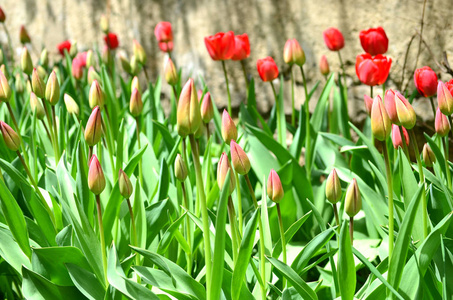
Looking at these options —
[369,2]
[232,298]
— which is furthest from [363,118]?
[232,298]

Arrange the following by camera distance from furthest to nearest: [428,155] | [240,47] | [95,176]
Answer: [240,47]
[428,155]
[95,176]

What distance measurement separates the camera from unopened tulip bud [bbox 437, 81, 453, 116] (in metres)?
1.17

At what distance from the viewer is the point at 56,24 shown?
3467mm

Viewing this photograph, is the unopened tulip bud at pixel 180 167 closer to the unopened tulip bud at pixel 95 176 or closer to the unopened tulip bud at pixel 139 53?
the unopened tulip bud at pixel 95 176

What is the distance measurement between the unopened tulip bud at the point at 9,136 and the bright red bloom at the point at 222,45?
76cm

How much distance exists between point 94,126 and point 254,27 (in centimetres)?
173

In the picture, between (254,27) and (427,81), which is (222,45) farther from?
(254,27)

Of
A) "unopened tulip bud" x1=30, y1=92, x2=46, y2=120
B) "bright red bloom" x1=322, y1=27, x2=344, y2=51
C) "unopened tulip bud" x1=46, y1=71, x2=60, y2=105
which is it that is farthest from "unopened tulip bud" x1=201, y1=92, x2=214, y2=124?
"bright red bloom" x1=322, y1=27, x2=344, y2=51

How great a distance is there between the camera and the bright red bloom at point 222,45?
184cm

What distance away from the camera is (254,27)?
9.00ft

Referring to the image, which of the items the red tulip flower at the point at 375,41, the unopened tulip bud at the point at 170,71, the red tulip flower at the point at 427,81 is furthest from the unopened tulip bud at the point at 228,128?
the red tulip flower at the point at 375,41

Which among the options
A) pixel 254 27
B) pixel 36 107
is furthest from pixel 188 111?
pixel 254 27

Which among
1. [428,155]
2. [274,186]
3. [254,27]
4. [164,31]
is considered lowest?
[428,155]

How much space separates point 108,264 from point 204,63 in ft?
6.23
